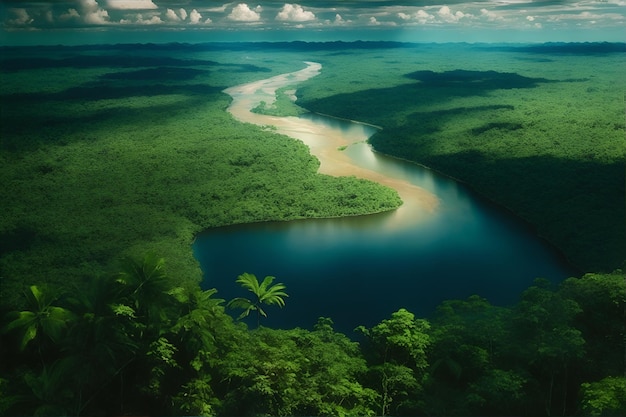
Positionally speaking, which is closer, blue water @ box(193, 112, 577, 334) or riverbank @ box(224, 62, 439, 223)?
blue water @ box(193, 112, 577, 334)

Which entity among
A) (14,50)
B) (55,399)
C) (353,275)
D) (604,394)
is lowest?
(353,275)

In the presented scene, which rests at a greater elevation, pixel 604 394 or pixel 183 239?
pixel 604 394

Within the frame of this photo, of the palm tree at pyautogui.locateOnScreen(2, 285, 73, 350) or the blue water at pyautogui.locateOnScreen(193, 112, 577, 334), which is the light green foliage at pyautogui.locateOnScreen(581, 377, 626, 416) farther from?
the palm tree at pyautogui.locateOnScreen(2, 285, 73, 350)

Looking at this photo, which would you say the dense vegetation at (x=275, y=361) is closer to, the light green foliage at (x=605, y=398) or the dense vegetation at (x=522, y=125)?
the light green foliage at (x=605, y=398)

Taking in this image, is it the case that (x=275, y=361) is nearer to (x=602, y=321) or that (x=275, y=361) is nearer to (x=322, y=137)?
(x=602, y=321)

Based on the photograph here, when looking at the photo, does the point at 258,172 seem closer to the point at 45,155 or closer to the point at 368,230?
the point at 368,230

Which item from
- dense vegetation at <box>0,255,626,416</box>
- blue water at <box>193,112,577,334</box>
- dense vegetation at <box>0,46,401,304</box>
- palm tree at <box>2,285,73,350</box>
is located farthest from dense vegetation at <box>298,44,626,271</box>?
palm tree at <box>2,285,73,350</box>

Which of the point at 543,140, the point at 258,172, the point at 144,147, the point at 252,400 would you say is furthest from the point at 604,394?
the point at 543,140
